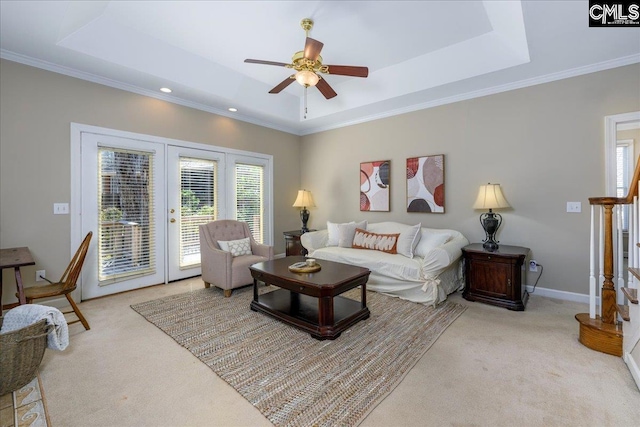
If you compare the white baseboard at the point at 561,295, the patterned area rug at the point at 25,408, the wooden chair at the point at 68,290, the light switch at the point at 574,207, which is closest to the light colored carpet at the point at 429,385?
the patterned area rug at the point at 25,408

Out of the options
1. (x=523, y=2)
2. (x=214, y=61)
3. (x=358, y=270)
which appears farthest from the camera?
(x=214, y=61)

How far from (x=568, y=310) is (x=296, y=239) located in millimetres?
3792

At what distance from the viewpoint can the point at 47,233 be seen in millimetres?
3164

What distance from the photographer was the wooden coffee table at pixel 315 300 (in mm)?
2432

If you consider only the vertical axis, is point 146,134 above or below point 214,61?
below

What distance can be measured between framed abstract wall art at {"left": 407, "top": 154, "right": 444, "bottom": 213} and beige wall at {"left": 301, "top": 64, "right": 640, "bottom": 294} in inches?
4.0

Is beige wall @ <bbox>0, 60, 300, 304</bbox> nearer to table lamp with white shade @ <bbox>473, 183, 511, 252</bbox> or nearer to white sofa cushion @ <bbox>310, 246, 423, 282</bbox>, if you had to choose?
white sofa cushion @ <bbox>310, 246, 423, 282</bbox>

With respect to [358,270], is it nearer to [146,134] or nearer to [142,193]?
[142,193]

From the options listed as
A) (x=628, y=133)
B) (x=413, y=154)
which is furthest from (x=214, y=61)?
(x=628, y=133)

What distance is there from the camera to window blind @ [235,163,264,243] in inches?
197

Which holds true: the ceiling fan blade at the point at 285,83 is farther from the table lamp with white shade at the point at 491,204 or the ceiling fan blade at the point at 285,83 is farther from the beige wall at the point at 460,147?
the table lamp with white shade at the point at 491,204

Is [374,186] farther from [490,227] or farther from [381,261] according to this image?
[490,227]

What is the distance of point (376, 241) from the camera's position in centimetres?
405

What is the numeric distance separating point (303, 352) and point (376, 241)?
7.09 ft
